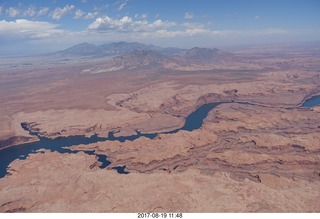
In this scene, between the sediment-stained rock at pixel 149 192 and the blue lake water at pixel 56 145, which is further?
the blue lake water at pixel 56 145

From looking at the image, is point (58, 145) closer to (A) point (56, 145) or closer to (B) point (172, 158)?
(A) point (56, 145)

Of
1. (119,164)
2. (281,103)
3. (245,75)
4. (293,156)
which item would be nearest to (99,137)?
(119,164)

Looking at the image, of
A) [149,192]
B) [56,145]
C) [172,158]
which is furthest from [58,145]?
[149,192]

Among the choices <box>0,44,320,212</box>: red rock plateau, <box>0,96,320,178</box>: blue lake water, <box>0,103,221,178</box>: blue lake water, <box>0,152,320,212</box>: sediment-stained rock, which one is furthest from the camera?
<box>0,103,221,178</box>: blue lake water

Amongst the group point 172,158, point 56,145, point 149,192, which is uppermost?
point 149,192

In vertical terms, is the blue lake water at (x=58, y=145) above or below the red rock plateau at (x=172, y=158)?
below

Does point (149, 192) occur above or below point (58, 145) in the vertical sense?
above

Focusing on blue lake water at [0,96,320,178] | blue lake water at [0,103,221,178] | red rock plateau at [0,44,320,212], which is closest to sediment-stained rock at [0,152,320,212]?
red rock plateau at [0,44,320,212]

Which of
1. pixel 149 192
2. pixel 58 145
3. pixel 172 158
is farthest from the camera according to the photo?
pixel 58 145

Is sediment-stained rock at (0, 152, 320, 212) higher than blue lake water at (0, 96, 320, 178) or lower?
higher

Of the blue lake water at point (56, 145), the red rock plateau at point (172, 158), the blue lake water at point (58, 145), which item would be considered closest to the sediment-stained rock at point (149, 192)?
the red rock plateau at point (172, 158)

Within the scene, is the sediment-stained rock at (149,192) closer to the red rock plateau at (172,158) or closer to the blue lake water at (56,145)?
the red rock plateau at (172,158)

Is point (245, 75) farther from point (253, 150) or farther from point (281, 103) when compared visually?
point (253, 150)

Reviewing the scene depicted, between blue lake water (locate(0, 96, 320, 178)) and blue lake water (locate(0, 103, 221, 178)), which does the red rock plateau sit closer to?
blue lake water (locate(0, 96, 320, 178))
